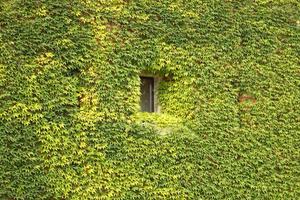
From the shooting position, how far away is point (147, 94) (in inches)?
388

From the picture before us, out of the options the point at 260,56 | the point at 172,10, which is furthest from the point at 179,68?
the point at 260,56

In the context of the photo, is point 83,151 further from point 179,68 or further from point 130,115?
point 179,68

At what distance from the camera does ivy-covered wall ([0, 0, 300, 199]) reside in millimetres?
8344

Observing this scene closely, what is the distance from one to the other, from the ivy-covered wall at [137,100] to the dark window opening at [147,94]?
0.25 m

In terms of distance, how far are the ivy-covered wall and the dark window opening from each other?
0.25m

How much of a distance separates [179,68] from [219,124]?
4.37ft

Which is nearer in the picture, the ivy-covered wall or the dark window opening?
the ivy-covered wall

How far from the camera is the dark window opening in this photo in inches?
384

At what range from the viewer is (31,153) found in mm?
8172

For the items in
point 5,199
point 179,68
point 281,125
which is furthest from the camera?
point 281,125

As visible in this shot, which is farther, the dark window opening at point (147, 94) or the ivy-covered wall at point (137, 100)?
the dark window opening at point (147, 94)

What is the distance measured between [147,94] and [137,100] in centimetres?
77

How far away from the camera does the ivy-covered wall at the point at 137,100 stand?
8.34 meters

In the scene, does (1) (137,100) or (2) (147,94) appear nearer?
(1) (137,100)
